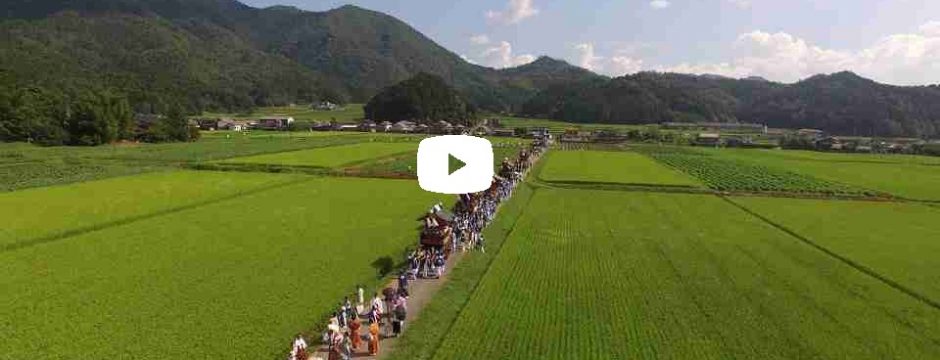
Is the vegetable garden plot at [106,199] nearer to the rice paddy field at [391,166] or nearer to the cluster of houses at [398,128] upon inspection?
the rice paddy field at [391,166]

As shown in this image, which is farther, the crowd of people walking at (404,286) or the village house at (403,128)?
the village house at (403,128)

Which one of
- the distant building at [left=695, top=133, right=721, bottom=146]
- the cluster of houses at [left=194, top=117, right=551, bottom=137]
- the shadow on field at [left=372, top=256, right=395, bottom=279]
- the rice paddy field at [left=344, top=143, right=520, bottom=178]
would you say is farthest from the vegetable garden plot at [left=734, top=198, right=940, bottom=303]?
the cluster of houses at [left=194, top=117, right=551, bottom=137]

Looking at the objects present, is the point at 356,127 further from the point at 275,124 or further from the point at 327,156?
the point at 327,156

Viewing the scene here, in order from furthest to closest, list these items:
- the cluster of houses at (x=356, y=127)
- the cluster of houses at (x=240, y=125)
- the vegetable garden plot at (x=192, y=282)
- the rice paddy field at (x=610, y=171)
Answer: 1. the cluster of houses at (x=356, y=127)
2. the cluster of houses at (x=240, y=125)
3. the rice paddy field at (x=610, y=171)
4. the vegetable garden plot at (x=192, y=282)

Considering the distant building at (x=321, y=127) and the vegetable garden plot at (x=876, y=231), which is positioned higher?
the distant building at (x=321, y=127)

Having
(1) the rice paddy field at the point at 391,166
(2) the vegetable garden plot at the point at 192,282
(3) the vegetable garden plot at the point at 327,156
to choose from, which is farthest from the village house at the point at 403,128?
(2) the vegetable garden plot at the point at 192,282

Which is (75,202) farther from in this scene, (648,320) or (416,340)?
(648,320)
